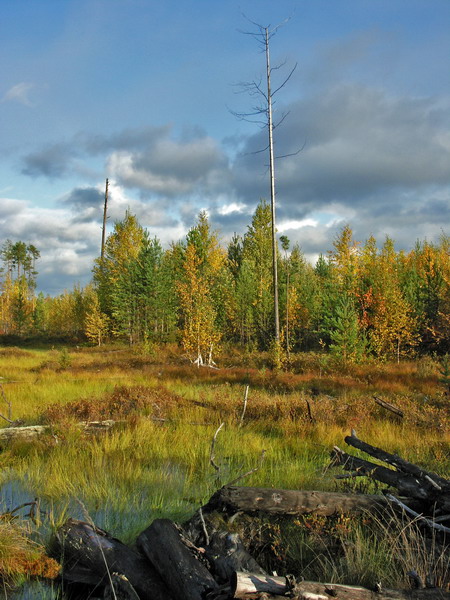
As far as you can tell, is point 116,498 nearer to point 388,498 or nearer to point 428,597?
point 388,498

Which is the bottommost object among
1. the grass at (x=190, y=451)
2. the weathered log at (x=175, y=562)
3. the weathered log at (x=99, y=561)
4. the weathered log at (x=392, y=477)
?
the grass at (x=190, y=451)

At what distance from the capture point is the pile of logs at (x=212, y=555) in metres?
2.63

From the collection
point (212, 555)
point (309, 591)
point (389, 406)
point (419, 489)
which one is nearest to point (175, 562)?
point (212, 555)

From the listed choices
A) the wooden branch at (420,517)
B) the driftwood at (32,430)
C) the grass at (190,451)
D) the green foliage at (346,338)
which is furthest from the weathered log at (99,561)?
the green foliage at (346,338)

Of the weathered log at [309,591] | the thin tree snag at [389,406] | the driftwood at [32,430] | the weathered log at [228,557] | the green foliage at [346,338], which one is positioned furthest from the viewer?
the green foliage at [346,338]

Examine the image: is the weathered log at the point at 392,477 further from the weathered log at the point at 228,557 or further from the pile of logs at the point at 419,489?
the weathered log at the point at 228,557

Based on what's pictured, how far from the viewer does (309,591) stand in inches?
101

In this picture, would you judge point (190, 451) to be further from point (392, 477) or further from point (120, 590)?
point (120, 590)

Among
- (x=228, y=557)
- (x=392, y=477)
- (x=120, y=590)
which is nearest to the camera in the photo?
(x=120, y=590)

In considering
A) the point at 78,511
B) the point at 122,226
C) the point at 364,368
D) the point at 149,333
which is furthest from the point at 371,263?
the point at 78,511

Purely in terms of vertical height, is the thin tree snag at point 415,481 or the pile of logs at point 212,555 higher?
the thin tree snag at point 415,481

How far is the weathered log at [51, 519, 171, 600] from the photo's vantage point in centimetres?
317

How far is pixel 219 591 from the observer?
2.72 meters

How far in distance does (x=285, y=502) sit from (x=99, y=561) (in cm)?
162
